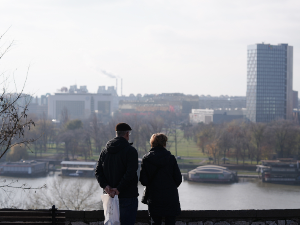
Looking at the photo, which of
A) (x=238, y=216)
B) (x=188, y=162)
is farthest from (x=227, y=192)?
(x=238, y=216)

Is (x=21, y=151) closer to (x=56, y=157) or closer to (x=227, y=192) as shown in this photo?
(x=56, y=157)

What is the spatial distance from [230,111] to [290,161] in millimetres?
61831

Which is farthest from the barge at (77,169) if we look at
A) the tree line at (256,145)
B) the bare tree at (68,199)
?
the tree line at (256,145)

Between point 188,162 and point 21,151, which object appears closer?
point 188,162

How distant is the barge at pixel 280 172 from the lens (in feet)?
119

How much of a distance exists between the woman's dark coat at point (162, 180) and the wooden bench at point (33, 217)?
1.04 meters

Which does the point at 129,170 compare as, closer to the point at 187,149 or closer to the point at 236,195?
the point at 236,195

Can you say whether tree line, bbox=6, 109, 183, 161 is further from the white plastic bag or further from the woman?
the white plastic bag

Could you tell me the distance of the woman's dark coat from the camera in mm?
3918

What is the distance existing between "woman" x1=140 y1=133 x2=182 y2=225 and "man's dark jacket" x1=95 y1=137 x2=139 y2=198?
0.18 meters

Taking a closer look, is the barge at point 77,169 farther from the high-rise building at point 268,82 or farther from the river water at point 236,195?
the high-rise building at point 268,82

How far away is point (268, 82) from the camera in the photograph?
9050cm

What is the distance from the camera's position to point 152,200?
13.0 ft

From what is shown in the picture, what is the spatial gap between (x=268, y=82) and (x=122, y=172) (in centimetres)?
9123
